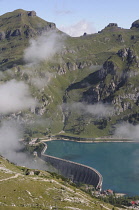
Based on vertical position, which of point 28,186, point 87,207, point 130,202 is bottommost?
point 130,202

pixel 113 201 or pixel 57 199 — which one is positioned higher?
pixel 57 199

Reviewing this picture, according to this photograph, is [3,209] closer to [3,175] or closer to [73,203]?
[73,203]

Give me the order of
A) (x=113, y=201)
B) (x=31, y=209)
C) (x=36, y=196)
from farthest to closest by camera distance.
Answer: (x=113, y=201) < (x=36, y=196) < (x=31, y=209)

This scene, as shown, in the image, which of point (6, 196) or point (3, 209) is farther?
point (6, 196)

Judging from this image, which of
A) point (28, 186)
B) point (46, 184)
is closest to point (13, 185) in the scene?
point (28, 186)

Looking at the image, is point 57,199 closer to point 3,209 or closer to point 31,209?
point 31,209

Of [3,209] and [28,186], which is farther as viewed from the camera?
[28,186]

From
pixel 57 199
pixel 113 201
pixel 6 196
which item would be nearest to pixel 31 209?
pixel 6 196

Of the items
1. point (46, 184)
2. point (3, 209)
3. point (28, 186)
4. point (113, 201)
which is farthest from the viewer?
point (113, 201)

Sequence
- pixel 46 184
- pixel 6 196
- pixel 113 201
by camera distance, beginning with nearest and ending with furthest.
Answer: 1. pixel 6 196
2. pixel 46 184
3. pixel 113 201
